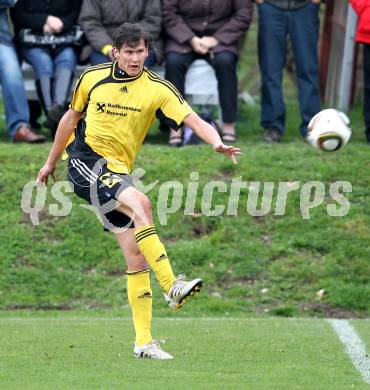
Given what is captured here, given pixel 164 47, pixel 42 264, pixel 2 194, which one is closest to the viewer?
pixel 42 264

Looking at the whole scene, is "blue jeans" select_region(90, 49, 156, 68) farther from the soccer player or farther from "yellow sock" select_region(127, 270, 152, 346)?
→ "yellow sock" select_region(127, 270, 152, 346)

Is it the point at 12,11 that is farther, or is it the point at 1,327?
the point at 12,11

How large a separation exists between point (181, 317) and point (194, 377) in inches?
166

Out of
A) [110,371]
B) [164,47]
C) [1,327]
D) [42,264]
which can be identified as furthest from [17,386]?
[164,47]

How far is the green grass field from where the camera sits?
6.82m

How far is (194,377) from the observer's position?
6969 millimetres

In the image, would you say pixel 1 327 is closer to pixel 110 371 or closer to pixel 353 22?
pixel 110 371

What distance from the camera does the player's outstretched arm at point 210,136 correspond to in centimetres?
770

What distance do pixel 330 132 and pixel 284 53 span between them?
5.97 metres

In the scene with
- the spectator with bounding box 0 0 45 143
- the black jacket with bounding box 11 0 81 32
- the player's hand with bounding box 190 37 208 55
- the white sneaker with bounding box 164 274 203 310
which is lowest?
the spectator with bounding box 0 0 45 143

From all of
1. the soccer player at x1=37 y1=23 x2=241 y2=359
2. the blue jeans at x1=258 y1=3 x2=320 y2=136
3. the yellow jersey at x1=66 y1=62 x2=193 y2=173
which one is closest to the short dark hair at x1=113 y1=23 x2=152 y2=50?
the soccer player at x1=37 y1=23 x2=241 y2=359

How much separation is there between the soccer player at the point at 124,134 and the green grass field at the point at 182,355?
1.56ft

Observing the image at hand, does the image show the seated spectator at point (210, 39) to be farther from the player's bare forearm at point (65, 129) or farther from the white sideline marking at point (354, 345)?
the player's bare forearm at point (65, 129)

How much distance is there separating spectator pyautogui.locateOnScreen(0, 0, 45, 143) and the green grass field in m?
3.56
